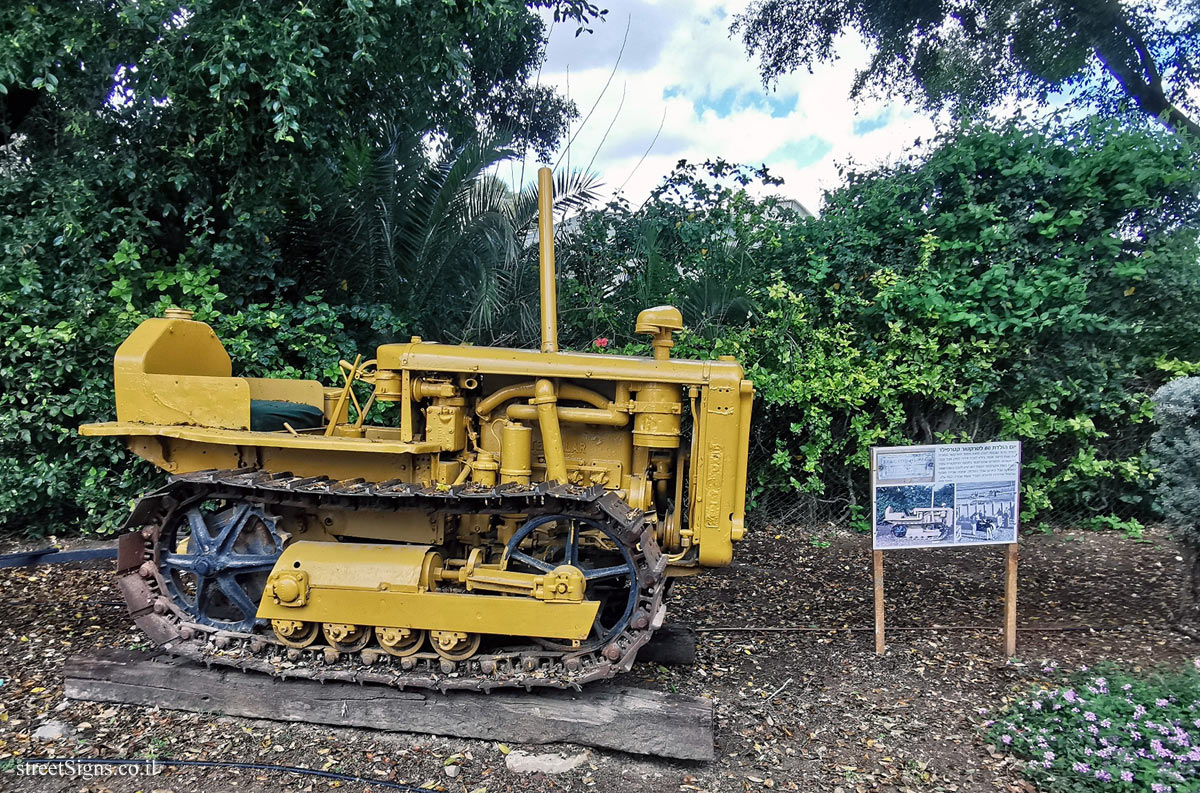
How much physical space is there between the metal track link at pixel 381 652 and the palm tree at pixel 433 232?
10.3 feet

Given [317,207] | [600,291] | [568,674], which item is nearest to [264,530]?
[568,674]

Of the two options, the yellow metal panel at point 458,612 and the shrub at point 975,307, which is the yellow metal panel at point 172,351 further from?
the shrub at point 975,307

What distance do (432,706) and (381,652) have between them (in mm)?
427

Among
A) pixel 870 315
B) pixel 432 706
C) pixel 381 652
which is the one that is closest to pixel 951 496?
pixel 870 315

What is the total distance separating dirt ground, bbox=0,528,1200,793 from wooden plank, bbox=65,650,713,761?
7 centimetres

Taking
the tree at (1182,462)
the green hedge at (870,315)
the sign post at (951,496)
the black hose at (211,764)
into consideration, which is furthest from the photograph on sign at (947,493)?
the black hose at (211,764)

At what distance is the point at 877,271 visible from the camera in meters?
6.71

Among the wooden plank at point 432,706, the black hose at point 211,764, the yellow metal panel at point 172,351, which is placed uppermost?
the yellow metal panel at point 172,351

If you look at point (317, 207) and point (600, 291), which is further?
point (600, 291)

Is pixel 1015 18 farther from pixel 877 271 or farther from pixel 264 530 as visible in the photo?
pixel 264 530

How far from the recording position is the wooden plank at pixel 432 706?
347 cm

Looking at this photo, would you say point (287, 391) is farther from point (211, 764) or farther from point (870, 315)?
point (870, 315)

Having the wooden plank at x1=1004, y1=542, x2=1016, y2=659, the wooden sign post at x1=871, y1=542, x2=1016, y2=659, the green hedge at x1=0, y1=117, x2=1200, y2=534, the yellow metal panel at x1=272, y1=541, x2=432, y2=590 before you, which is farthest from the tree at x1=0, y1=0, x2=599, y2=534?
the wooden plank at x1=1004, y1=542, x2=1016, y2=659

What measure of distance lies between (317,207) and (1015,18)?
938 centimetres
